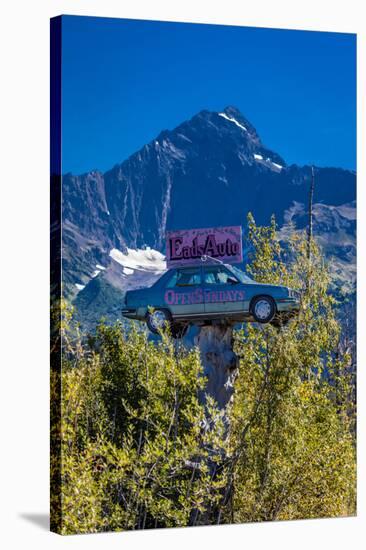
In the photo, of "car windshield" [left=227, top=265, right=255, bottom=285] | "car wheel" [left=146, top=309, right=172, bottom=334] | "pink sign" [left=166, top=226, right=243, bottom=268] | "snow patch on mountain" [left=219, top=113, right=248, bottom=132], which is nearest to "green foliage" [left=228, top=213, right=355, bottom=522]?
"car windshield" [left=227, top=265, right=255, bottom=285]

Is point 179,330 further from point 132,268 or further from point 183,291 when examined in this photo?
point 132,268

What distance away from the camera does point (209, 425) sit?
1705cm

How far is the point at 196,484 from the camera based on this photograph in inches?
660

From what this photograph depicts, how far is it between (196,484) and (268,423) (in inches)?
58.1

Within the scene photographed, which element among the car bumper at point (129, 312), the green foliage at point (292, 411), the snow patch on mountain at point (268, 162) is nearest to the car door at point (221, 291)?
the green foliage at point (292, 411)

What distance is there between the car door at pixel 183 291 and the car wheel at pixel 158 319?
8 centimetres

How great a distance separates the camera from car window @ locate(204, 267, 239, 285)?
55.8 ft

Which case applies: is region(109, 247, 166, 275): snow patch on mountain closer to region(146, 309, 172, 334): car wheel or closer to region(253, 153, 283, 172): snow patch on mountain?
region(146, 309, 172, 334): car wheel

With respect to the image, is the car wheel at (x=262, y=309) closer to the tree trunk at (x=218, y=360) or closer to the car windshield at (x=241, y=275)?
the car windshield at (x=241, y=275)

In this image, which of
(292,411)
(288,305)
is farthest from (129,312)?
(292,411)

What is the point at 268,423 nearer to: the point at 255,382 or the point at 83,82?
the point at 255,382

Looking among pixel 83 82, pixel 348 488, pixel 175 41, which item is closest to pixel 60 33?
pixel 83 82

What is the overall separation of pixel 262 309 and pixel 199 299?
0.90 m

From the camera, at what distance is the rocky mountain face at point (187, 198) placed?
1623 centimetres
